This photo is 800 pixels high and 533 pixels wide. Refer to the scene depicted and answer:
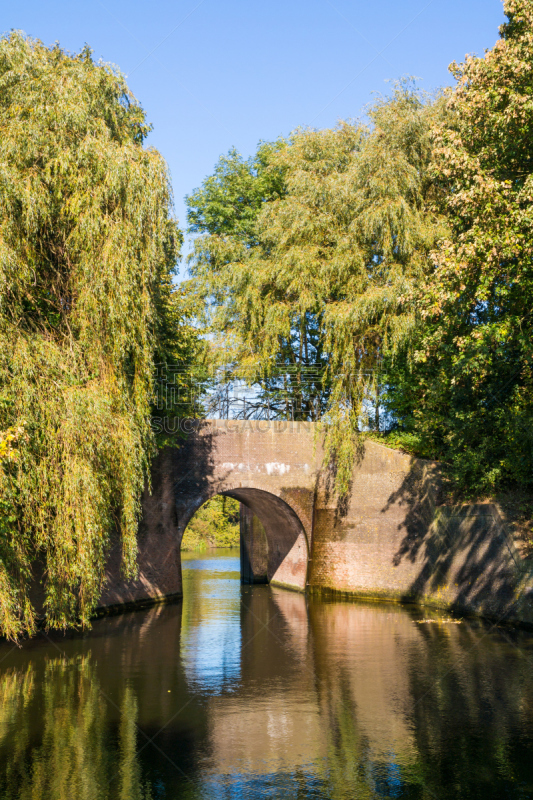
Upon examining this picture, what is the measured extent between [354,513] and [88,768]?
54.4ft

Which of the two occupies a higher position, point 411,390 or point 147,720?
point 411,390

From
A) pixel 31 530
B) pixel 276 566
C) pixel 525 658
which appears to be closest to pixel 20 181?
pixel 31 530

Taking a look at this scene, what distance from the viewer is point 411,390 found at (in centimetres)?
2455

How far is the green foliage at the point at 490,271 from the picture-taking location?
15.4m

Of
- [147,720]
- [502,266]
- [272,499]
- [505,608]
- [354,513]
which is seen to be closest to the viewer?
[147,720]

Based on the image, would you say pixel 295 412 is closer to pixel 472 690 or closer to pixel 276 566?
pixel 276 566

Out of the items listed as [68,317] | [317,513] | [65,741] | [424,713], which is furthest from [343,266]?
[65,741]

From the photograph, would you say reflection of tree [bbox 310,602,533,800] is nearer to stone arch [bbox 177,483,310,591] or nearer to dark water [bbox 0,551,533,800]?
dark water [bbox 0,551,533,800]

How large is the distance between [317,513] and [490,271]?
11.9 m

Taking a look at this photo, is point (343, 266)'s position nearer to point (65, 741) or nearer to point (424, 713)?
point (424, 713)

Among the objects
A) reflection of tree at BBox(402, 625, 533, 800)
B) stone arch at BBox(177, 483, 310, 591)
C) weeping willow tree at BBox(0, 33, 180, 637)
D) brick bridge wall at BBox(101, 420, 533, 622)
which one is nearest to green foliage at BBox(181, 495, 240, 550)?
stone arch at BBox(177, 483, 310, 591)

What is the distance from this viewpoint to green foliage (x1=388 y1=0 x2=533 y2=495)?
15445mm

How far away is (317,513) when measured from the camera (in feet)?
82.5

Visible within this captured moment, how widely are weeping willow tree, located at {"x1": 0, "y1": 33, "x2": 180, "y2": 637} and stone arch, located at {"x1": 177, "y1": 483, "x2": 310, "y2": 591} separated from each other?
25.6 feet
